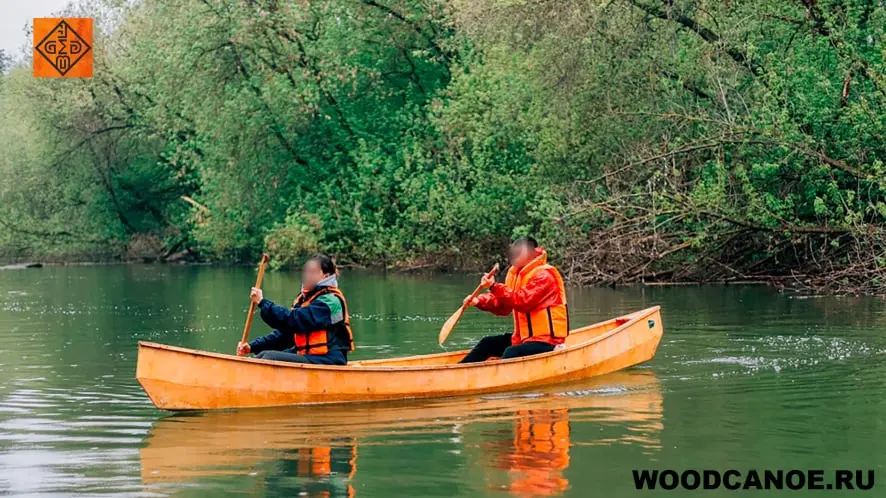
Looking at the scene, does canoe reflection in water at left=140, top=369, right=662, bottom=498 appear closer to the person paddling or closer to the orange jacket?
the person paddling

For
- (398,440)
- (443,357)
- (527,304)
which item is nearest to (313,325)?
(398,440)

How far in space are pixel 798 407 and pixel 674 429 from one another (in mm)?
1493

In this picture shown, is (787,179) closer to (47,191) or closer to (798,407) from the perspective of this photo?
(798,407)

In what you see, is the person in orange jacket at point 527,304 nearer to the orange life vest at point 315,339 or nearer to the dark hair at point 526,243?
the dark hair at point 526,243

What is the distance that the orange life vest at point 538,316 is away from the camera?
506 inches

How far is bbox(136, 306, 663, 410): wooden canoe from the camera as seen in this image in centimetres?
1116

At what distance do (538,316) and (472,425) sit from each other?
2.54 m

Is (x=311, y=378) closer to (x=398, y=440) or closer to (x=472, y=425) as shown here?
(x=472, y=425)

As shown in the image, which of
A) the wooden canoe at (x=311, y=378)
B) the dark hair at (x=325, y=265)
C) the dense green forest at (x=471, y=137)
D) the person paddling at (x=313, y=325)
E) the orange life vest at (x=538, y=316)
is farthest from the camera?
the dense green forest at (x=471, y=137)

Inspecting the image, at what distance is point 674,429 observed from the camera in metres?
10.3

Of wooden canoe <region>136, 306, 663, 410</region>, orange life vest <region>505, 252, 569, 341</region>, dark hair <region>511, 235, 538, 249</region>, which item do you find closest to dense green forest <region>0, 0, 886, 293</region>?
orange life vest <region>505, 252, 569, 341</region>

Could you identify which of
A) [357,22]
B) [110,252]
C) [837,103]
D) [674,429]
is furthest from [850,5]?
[110,252]

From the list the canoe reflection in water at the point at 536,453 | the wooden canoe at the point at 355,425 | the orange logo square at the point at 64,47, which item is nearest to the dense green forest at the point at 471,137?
the orange logo square at the point at 64,47

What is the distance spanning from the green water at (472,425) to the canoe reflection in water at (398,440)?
0.8 inches
